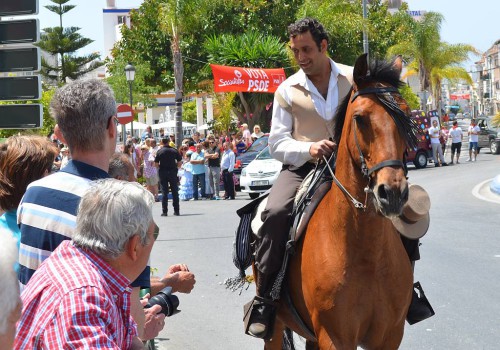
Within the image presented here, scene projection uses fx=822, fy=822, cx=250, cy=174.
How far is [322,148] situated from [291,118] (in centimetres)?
68

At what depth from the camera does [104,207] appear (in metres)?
3.01

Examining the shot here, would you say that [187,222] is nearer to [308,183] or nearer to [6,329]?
[308,183]

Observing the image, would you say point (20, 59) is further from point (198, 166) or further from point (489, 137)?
point (489, 137)

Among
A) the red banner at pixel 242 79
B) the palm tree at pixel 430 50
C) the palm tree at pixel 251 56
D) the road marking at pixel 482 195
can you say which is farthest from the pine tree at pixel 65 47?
the road marking at pixel 482 195

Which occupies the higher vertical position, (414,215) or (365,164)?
(365,164)

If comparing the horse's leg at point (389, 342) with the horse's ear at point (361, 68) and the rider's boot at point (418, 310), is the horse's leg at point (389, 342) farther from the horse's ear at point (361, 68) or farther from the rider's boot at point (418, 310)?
the horse's ear at point (361, 68)

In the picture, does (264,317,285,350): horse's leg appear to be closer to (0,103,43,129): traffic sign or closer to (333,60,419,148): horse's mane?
(333,60,419,148): horse's mane

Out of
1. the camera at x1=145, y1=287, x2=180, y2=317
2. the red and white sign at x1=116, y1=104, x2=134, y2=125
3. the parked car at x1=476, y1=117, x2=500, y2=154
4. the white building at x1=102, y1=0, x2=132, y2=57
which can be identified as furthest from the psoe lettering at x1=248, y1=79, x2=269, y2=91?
the white building at x1=102, y1=0, x2=132, y2=57

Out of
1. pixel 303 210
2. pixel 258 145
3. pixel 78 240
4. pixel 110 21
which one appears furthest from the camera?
pixel 110 21

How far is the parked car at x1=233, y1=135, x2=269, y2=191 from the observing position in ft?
94.8

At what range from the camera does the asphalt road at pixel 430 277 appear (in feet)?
27.5

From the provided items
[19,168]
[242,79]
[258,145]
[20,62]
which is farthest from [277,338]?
[242,79]

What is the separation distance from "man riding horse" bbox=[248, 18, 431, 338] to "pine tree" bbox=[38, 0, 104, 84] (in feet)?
193

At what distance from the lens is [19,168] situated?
15.0 ft
